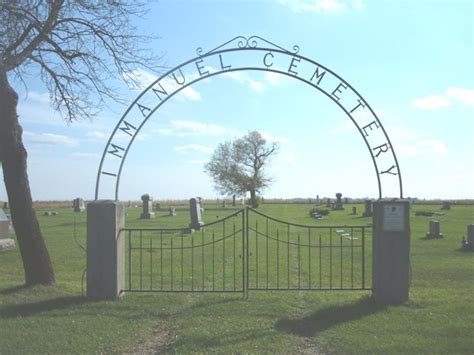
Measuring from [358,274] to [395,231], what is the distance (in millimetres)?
3890

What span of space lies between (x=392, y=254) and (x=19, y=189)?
22.7ft

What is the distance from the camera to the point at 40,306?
8484 millimetres

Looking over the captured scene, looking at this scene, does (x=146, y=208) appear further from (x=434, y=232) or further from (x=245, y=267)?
(x=245, y=267)

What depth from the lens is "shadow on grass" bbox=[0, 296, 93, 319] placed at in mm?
8062

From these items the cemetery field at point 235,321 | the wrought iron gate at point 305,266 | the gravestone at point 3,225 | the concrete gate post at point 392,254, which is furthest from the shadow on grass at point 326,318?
the gravestone at point 3,225

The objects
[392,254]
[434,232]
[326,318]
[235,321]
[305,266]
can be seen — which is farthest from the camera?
[434,232]

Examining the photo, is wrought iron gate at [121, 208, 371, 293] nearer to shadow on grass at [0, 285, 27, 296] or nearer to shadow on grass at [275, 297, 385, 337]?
shadow on grass at [275, 297, 385, 337]

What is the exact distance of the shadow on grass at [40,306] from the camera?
8062 mm

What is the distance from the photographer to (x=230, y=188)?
64.6 m

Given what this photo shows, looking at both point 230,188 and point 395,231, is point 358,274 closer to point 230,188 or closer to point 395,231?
point 395,231

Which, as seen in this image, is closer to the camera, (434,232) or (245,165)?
(434,232)

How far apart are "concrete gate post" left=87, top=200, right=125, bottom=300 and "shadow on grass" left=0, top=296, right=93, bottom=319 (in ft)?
0.95

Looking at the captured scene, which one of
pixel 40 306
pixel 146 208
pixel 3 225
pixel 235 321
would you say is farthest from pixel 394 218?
pixel 146 208

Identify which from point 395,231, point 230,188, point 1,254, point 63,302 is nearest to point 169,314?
point 63,302
